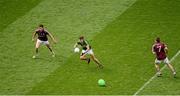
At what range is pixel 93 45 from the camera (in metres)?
28.9

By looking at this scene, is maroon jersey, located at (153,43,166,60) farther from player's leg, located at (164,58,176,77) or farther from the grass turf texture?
the grass turf texture

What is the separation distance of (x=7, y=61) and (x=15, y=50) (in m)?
1.26

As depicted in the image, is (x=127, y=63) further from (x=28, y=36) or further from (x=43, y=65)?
(x=28, y=36)

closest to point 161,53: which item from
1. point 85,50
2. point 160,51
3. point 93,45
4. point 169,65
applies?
point 160,51

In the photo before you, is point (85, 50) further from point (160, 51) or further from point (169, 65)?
point (169, 65)

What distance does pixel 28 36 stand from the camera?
30.0 metres

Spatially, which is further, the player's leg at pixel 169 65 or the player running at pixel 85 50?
the player running at pixel 85 50

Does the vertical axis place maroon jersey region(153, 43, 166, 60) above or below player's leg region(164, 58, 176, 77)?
above

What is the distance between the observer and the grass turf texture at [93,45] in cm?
2517

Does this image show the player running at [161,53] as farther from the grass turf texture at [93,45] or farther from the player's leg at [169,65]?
the grass turf texture at [93,45]

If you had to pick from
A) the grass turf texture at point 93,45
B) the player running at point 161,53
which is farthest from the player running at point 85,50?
the player running at point 161,53

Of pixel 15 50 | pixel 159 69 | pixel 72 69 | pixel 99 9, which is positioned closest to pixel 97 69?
pixel 72 69

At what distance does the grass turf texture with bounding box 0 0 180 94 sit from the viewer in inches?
991

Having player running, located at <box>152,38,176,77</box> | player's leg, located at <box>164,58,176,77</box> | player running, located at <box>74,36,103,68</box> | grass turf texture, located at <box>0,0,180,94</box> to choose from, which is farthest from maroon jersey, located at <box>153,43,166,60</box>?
player running, located at <box>74,36,103,68</box>
